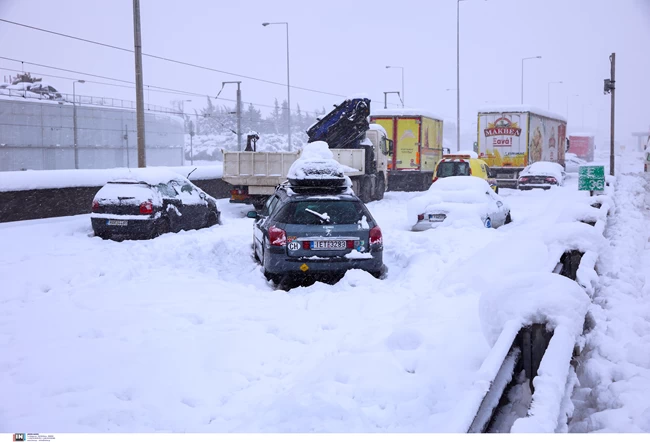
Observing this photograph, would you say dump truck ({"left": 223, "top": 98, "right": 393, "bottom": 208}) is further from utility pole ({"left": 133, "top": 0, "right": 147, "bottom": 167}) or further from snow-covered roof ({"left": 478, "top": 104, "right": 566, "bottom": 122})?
snow-covered roof ({"left": 478, "top": 104, "right": 566, "bottom": 122})

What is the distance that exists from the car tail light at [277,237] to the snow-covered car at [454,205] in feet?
20.6

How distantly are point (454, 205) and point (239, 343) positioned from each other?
9238 millimetres

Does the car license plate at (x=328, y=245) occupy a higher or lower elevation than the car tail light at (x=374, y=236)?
lower

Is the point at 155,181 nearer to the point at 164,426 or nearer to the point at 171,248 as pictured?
the point at 171,248

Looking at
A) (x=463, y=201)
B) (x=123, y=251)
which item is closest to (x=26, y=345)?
(x=123, y=251)

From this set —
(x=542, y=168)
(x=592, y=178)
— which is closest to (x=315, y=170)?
(x=592, y=178)

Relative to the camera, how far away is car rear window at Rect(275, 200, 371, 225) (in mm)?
9000

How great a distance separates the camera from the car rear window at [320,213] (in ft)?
29.5

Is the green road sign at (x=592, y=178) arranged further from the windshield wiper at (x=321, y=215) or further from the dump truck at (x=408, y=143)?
the dump truck at (x=408, y=143)

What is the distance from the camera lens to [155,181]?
14086mm

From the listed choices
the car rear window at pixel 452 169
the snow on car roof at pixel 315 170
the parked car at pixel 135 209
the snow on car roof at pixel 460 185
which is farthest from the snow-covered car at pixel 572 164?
the snow on car roof at pixel 315 170

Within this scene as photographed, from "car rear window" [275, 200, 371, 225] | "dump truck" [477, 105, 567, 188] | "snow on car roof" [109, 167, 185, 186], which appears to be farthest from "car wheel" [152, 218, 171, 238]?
"dump truck" [477, 105, 567, 188]
